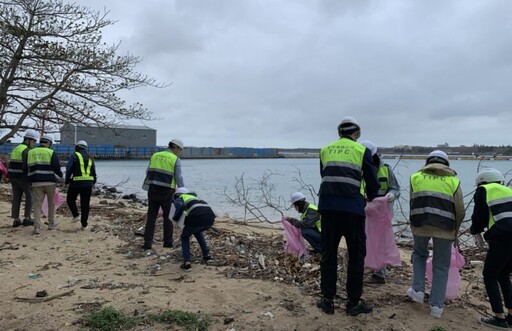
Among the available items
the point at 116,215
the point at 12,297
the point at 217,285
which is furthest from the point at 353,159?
the point at 116,215

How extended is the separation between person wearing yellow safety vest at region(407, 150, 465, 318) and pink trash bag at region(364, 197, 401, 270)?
74 centimetres

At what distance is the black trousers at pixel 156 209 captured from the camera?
6.82 meters

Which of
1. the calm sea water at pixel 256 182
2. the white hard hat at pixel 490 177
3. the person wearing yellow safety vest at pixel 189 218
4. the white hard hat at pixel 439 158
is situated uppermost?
the white hard hat at pixel 439 158

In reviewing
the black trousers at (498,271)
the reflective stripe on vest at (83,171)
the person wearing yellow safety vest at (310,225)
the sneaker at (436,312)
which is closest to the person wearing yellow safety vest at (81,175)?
the reflective stripe on vest at (83,171)

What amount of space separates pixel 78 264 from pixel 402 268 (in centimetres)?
491

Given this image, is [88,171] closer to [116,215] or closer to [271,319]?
[116,215]

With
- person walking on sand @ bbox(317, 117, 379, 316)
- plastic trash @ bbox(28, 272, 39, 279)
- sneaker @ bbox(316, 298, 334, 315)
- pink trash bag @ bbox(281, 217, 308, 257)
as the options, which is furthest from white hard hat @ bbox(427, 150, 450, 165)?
plastic trash @ bbox(28, 272, 39, 279)

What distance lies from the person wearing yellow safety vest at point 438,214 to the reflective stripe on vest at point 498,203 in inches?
10.1

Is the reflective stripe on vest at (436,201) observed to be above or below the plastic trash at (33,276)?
above

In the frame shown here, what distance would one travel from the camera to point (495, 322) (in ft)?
13.4

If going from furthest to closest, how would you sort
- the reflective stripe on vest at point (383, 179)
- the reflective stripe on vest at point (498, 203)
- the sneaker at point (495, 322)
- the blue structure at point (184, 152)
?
the blue structure at point (184, 152) → the reflective stripe on vest at point (383, 179) → the sneaker at point (495, 322) → the reflective stripe on vest at point (498, 203)

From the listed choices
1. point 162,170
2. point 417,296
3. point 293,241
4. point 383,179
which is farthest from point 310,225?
point 162,170

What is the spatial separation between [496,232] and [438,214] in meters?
0.55

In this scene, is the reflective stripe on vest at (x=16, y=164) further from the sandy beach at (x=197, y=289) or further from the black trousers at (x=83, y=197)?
the sandy beach at (x=197, y=289)
